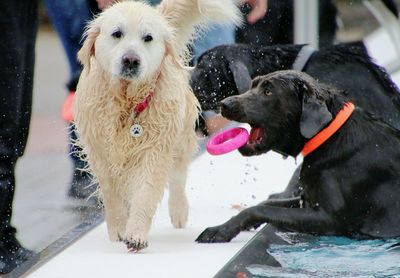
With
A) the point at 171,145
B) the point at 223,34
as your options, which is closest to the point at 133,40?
the point at 171,145

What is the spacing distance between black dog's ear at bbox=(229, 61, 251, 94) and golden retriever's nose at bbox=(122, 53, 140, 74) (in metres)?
1.38

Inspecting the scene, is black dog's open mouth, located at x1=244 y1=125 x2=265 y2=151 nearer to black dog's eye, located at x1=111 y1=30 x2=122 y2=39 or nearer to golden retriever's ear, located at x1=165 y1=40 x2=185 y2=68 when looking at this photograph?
golden retriever's ear, located at x1=165 y1=40 x2=185 y2=68

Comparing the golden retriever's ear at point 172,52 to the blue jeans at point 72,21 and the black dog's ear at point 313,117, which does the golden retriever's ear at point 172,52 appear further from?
the blue jeans at point 72,21

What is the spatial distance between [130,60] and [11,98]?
2.52 ft

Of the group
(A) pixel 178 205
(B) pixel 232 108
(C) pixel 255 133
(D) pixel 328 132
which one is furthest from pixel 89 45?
(D) pixel 328 132

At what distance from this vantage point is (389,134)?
5117mm

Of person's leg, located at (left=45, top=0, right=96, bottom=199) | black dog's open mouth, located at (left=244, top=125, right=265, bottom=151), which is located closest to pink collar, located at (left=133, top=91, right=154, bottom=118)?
black dog's open mouth, located at (left=244, top=125, right=265, bottom=151)

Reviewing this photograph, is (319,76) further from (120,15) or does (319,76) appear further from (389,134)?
(120,15)

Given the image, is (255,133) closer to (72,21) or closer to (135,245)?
(135,245)

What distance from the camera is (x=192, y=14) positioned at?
17.2 feet

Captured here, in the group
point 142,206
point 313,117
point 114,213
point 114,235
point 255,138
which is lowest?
point 114,235

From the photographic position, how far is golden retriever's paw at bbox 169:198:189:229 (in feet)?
17.8

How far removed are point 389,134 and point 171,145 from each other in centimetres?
94

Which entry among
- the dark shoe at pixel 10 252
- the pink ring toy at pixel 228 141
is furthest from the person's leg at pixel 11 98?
the pink ring toy at pixel 228 141
